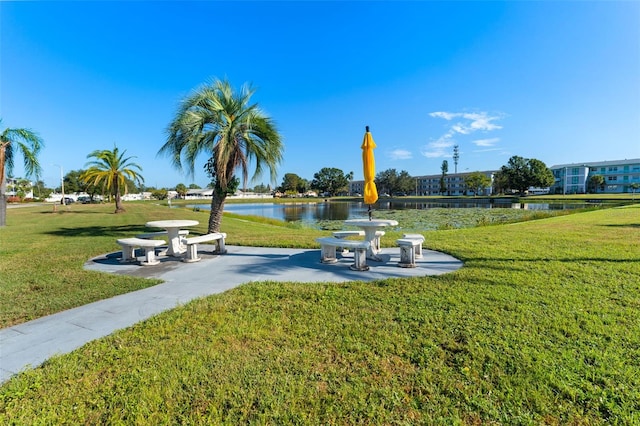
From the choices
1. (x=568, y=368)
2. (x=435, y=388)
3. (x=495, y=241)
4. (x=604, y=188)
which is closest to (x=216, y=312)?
(x=435, y=388)

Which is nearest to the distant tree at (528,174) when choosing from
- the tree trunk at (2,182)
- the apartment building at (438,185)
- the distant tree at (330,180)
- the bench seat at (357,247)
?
the apartment building at (438,185)

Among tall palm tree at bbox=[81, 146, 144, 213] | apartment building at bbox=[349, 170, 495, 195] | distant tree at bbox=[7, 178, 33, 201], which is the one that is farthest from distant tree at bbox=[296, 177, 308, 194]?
tall palm tree at bbox=[81, 146, 144, 213]

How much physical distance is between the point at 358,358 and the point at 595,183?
9363 centimetres

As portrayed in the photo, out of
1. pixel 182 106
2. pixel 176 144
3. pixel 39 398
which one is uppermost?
pixel 182 106

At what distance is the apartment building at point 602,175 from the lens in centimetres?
6888

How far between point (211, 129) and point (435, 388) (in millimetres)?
10376

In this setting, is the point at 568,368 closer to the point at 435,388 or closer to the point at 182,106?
the point at 435,388

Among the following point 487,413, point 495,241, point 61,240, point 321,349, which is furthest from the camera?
point 61,240

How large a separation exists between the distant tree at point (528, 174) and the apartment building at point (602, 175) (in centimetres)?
1452

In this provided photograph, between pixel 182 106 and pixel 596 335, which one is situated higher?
pixel 182 106

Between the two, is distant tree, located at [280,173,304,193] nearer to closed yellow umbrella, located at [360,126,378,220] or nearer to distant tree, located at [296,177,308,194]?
distant tree, located at [296,177,308,194]

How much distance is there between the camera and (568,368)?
269 centimetres

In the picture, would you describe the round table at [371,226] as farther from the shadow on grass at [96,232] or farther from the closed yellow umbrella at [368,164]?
the shadow on grass at [96,232]

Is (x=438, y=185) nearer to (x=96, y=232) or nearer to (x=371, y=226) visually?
(x=96, y=232)
